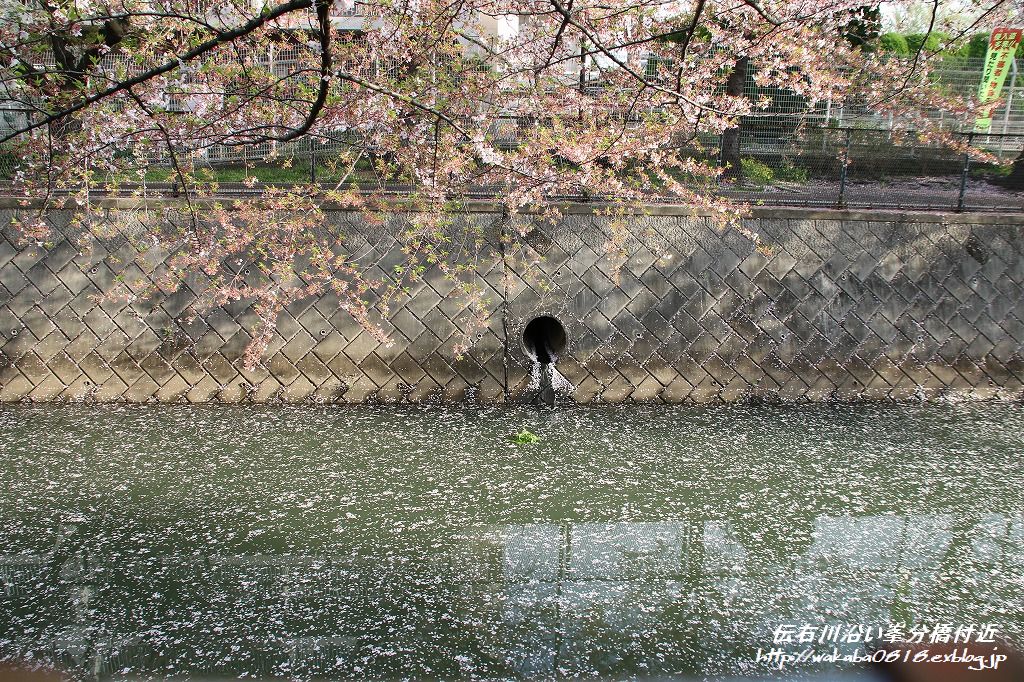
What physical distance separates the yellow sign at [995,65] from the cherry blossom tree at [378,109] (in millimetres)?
2165

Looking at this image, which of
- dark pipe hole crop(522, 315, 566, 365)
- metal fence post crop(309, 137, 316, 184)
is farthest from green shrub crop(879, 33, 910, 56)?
metal fence post crop(309, 137, 316, 184)

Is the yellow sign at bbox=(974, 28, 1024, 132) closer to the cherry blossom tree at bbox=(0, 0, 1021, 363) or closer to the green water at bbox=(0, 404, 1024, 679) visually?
the cherry blossom tree at bbox=(0, 0, 1021, 363)

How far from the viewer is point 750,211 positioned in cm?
697

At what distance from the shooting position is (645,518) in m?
4.79

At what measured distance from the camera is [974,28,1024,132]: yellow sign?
31.0 feet

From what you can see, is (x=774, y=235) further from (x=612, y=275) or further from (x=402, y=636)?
(x=402, y=636)

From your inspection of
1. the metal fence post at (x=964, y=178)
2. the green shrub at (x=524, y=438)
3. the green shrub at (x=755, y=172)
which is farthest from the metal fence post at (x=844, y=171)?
the green shrub at (x=524, y=438)

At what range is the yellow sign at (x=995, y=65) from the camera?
9.45 m

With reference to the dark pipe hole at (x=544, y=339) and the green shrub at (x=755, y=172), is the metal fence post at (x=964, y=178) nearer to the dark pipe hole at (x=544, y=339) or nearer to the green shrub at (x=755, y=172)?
the green shrub at (x=755, y=172)

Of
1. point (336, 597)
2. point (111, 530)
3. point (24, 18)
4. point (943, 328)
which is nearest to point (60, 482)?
point (111, 530)

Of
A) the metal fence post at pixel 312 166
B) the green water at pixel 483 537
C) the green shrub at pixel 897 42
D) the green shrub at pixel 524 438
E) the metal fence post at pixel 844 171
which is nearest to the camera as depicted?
the green water at pixel 483 537

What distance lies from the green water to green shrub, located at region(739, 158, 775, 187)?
2381 mm

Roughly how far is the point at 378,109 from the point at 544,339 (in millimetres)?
2693

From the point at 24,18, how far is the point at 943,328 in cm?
707
